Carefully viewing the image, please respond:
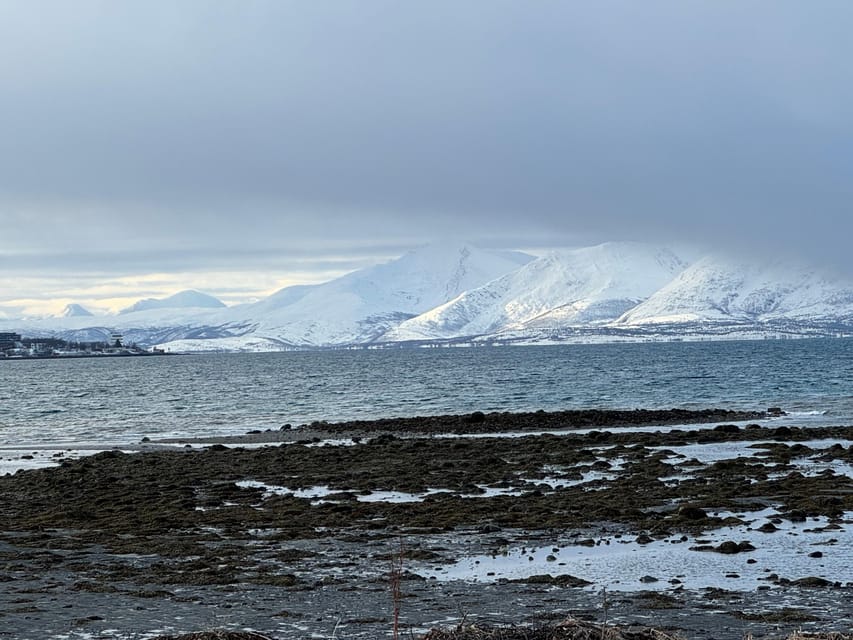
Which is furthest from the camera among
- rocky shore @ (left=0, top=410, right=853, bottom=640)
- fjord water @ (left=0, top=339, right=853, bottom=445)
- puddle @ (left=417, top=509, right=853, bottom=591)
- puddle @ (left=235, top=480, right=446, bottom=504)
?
fjord water @ (left=0, top=339, right=853, bottom=445)

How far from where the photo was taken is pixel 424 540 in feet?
64.4

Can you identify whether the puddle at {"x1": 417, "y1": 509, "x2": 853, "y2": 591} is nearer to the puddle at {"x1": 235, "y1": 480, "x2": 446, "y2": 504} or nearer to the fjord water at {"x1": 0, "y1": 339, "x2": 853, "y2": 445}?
the puddle at {"x1": 235, "y1": 480, "x2": 446, "y2": 504}

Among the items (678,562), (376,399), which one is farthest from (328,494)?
(376,399)

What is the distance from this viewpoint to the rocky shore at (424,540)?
44.9 feet

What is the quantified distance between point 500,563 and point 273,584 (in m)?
3.88

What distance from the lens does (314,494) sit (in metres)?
27.3

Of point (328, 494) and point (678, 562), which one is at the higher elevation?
point (678, 562)

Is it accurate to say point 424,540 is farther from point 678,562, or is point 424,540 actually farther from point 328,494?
point 328,494

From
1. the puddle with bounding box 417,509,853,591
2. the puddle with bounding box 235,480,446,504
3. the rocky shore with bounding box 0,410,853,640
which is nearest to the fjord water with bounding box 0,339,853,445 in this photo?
the rocky shore with bounding box 0,410,853,640

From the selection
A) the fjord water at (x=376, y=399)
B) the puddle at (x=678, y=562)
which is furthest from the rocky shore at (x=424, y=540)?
the fjord water at (x=376, y=399)

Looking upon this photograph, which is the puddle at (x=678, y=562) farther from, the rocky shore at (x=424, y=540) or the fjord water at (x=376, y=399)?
the fjord water at (x=376, y=399)

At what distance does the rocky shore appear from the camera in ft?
44.9

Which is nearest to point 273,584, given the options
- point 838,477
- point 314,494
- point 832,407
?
point 314,494

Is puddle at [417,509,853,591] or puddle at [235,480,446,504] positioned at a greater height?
puddle at [417,509,853,591]
